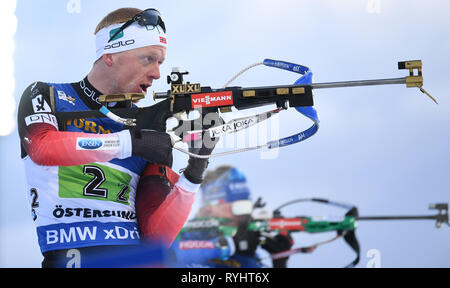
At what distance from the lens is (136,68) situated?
311cm

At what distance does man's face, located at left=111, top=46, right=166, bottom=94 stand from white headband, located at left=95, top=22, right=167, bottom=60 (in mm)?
29

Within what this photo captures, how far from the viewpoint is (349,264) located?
7328mm

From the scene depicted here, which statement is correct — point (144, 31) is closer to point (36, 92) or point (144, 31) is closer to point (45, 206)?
point (36, 92)

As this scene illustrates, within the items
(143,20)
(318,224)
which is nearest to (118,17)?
(143,20)

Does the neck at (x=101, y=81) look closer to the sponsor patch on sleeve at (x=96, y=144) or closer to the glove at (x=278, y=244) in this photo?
the sponsor patch on sleeve at (x=96, y=144)

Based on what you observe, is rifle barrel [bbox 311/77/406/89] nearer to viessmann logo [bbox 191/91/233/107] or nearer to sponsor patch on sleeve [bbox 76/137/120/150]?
viessmann logo [bbox 191/91/233/107]

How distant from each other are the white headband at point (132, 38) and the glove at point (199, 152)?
23.8 inches

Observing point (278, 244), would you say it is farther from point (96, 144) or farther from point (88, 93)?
point (96, 144)

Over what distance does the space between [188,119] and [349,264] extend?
16.5 feet

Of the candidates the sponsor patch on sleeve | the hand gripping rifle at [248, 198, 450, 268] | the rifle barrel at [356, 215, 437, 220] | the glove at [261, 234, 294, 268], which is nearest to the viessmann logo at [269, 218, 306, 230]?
the hand gripping rifle at [248, 198, 450, 268]

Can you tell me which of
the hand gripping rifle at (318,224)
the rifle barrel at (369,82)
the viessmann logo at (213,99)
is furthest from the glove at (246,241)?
the rifle barrel at (369,82)

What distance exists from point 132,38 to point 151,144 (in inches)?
27.6

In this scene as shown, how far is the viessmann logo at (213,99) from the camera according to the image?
117 inches
